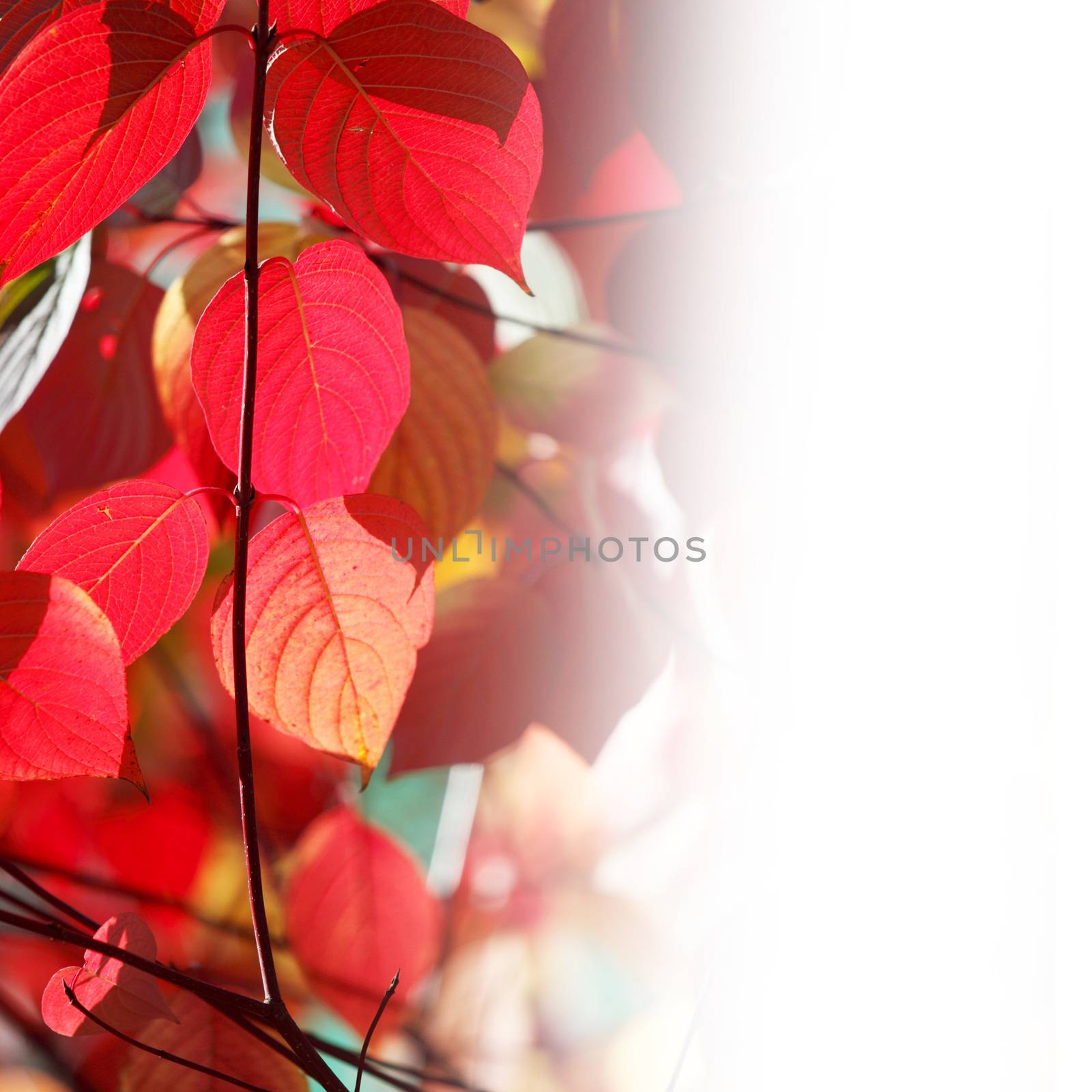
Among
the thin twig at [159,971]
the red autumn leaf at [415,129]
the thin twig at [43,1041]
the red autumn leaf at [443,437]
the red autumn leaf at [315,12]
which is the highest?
the red autumn leaf at [315,12]

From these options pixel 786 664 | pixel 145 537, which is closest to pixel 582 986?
pixel 786 664

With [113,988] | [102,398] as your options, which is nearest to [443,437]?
[102,398]

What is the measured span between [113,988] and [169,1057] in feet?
0.15

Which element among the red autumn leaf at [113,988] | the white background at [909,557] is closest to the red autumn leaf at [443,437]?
the white background at [909,557]

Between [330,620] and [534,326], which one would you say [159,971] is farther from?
[534,326]

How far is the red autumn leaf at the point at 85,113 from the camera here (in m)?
0.29

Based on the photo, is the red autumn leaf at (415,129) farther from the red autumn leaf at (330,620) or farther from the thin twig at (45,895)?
the thin twig at (45,895)

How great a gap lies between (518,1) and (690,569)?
295mm

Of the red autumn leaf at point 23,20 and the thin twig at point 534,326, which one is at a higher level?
the red autumn leaf at point 23,20

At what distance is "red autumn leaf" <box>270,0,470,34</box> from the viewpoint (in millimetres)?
337

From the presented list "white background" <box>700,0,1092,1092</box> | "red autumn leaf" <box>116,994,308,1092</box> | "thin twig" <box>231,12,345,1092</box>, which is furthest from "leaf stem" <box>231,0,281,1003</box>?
"white background" <box>700,0,1092,1092</box>

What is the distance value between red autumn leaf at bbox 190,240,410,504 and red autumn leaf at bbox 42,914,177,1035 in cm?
21

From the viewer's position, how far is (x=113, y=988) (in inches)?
14.7

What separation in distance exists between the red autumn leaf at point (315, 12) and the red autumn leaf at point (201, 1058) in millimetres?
447
